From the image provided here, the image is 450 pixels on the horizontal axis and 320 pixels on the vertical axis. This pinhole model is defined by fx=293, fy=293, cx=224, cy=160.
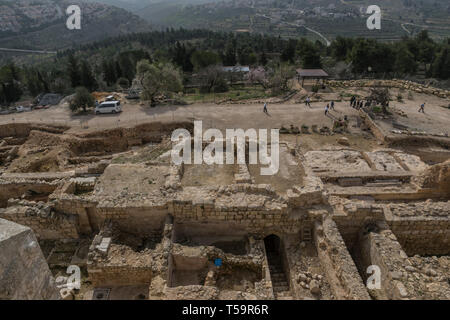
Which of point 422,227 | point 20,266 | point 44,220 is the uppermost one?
point 20,266

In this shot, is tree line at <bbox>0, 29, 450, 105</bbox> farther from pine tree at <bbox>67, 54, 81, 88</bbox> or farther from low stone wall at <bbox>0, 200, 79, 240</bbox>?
low stone wall at <bbox>0, 200, 79, 240</bbox>

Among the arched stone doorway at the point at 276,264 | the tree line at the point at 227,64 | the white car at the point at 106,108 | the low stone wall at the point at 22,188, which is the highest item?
the tree line at the point at 227,64

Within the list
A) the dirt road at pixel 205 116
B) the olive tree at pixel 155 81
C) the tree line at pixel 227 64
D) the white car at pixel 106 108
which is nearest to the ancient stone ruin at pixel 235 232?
the dirt road at pixel 205 116

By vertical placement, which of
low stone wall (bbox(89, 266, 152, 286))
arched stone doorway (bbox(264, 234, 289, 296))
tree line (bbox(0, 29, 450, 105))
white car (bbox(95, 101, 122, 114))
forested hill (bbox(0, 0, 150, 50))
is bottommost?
arched stone doorway (bbox(264, 234, 289, 296))

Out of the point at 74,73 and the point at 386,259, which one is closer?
the point at 386,259

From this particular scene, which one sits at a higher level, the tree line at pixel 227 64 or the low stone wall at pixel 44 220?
the tree line at pixel 227 64

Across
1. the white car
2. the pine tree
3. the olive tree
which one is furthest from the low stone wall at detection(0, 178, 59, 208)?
the pine tree

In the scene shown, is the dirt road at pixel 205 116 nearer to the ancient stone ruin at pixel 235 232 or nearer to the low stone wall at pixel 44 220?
the ancient stone ruin at pixel 235 232

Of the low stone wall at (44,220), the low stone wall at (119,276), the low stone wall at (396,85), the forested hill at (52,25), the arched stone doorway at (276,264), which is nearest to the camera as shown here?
the low stone wall at (119,276)

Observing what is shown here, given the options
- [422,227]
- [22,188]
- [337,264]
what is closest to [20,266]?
[337,264]

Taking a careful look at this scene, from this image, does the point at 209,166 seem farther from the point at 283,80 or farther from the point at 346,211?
the point at 283,80

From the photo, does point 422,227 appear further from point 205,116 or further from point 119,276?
point 205,116

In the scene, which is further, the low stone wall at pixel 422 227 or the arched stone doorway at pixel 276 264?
the low stone wall at pixel 422 227

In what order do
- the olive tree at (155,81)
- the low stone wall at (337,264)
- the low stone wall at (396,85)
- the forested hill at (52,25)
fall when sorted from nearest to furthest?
the low stone wall at (337,264) → the olive tree at (155,81) → the low stone wall at (396,85) → the forested hill at (52,25)
